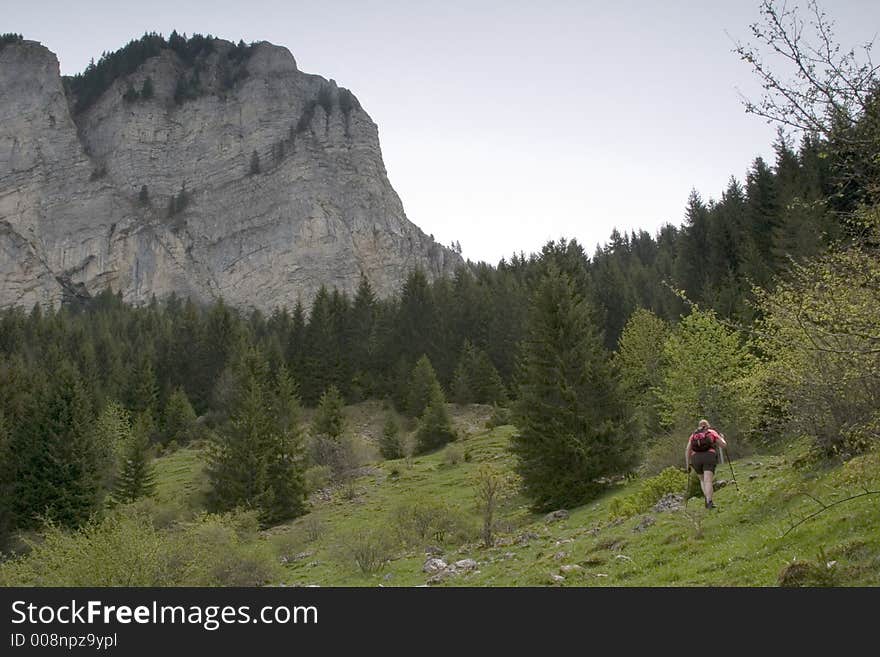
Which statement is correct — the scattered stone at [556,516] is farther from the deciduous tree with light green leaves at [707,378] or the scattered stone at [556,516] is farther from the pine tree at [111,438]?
the pine tree at [111,438]

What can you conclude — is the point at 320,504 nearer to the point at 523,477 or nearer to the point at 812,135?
the point at 523,477

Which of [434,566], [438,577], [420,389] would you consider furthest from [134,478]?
[438,577]

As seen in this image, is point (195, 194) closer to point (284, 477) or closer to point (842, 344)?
point (284, 477)

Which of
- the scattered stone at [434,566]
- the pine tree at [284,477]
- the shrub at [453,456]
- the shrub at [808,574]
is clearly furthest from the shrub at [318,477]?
the shrub at [808,574]

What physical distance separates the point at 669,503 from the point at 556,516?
23.8ft

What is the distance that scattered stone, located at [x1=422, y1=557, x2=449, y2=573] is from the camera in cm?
1832

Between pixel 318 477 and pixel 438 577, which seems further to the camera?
pixel 318 477

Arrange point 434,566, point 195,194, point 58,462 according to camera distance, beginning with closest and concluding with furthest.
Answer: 1. point 434,566
2. point 58,462
3. point 195,194

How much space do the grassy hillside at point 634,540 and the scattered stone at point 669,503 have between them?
442mm

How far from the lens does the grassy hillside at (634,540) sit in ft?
32.6

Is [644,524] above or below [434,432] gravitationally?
below

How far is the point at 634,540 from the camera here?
48.8ft

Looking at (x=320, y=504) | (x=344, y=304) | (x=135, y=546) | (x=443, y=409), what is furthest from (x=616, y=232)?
(x=135, y=546)
